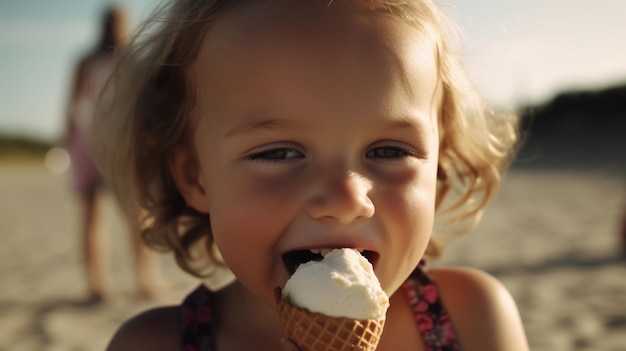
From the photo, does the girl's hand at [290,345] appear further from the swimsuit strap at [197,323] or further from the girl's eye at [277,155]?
the swimsuit strap at [197,323]

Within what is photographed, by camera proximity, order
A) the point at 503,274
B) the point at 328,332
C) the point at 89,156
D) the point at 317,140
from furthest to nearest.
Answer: the point at 89,156, the point at 503,274, the point at 317,140, the point at 328,332

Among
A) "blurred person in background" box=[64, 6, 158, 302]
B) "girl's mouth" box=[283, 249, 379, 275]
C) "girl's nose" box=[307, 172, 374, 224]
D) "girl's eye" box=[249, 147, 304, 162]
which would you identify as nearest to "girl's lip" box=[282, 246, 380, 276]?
"girl's mouth" box=[283, 249, 379, 275]

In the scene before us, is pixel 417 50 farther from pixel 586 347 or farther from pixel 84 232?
pixel 84 232

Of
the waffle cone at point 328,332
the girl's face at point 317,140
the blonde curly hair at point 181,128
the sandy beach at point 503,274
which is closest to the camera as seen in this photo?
the waffle cone at point 328,332

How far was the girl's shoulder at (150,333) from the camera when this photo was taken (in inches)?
83.5

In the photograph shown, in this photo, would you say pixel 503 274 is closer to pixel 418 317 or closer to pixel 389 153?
pixel 418 317

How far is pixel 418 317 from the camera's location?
7.07ft

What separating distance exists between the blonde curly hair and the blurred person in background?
263 cm

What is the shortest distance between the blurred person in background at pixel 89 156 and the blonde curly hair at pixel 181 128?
8.64ft

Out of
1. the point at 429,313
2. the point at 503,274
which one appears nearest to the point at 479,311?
the point at 429,313

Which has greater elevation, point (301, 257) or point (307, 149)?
point (307, 149)

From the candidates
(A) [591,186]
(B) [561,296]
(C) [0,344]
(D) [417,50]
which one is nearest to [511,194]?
(A) [591,186]

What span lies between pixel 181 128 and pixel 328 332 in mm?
971

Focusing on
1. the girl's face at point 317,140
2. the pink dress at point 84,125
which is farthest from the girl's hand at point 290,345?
the pink dress at point 84,125
